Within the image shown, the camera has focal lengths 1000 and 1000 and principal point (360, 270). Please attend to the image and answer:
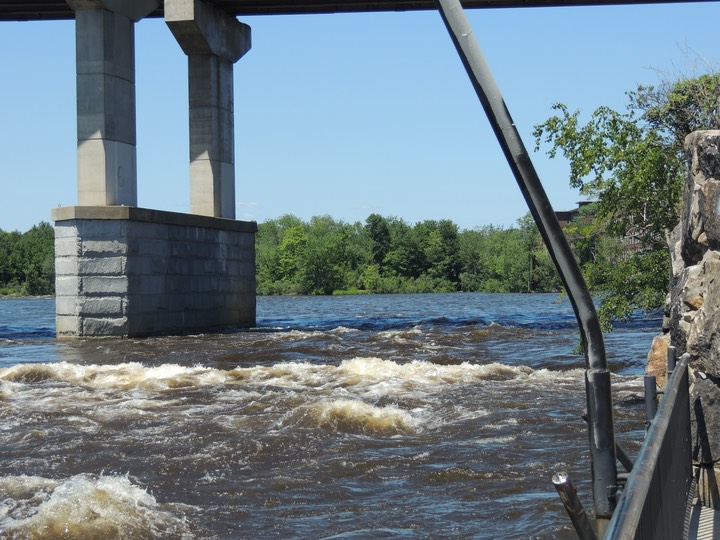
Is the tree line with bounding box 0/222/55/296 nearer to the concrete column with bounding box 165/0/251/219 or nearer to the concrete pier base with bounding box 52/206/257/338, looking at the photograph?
the concrete column with bounding box 165/0/251/219

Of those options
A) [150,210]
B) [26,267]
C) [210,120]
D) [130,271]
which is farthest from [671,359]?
[26,267]

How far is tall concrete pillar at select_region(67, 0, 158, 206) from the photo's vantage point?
94.5 ft

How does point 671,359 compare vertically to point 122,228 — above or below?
below

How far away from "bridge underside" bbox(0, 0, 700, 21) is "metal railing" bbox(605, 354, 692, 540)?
3037 cm

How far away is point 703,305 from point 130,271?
2430 centimetres

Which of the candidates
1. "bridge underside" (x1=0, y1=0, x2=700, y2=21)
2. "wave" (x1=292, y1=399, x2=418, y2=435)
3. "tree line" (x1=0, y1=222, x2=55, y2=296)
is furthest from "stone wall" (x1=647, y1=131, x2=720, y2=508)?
"tree line" (x1=0, y1=222, x2=55, y2=296)

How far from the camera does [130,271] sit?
2872 centimetres

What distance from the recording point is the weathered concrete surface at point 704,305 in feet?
19.5

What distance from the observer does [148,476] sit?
942cm

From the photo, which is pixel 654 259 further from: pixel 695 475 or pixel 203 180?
pixel 203 180

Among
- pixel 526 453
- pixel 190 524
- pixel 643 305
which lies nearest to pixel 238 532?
pixel 190 524

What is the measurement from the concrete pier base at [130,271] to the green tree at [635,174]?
16250 mm

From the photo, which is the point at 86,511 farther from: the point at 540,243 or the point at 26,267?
the point at 26,267

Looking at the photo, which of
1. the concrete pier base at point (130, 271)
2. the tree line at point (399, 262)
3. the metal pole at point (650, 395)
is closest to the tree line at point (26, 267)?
the tree line at point (399, 262)
